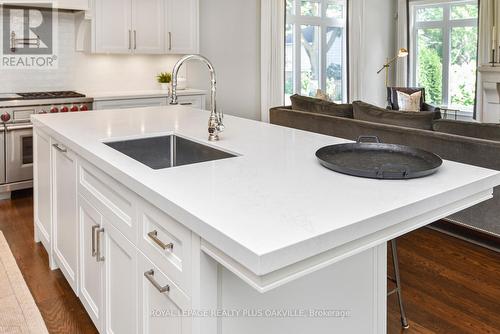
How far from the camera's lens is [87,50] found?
507 cm

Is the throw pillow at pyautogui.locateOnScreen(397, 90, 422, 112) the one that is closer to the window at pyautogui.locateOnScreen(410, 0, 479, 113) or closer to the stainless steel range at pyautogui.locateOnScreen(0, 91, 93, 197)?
the window at pyautogui.locateOnScreen(410, 0, 479, 113)

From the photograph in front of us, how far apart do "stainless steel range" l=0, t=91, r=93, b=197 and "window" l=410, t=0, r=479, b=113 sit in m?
5.55

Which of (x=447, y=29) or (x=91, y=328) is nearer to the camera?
(x=91, y=328)

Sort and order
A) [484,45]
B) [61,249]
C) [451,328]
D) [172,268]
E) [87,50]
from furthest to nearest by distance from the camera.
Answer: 1. [484,45]
2. [87,50]
3. [61,249]
4. [451,328]
5. [172,268]

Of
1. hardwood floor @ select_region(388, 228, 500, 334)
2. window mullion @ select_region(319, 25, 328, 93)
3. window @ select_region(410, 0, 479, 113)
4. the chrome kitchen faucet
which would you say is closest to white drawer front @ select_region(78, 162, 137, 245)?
the chrome kitchen faucet

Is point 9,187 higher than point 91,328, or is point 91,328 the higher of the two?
point 9,187

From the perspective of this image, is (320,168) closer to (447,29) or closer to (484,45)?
(484,45)

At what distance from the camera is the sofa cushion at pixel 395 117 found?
3389 millimetres

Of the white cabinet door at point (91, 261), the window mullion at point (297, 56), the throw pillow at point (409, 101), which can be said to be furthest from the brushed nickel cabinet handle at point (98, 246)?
the window mullion at point (297, 56)

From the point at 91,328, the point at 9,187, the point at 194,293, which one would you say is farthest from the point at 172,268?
the point at 9,187

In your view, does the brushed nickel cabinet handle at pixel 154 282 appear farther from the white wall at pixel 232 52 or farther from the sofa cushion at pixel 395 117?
the white wall at pixel 232 52

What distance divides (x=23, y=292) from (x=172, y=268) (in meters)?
1.75

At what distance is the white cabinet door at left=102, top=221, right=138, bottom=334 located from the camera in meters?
1.65

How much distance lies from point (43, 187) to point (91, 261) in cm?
108
